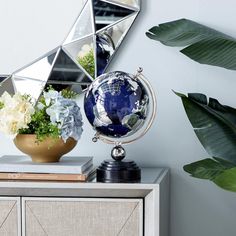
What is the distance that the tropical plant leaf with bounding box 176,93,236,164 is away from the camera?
211 cm

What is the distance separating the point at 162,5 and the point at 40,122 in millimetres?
716

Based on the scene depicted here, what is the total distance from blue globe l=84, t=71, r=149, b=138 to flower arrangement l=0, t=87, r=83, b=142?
7 cm

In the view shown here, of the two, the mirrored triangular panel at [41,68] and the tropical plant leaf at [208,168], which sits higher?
the mirrored triangular panel at [41,68]

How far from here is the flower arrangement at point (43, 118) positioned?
1972 mm

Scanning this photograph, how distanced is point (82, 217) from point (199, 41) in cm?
76

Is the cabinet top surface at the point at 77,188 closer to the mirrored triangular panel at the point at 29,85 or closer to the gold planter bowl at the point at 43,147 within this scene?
the gold planter bowl at the point at 43,147

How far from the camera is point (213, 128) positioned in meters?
2.13

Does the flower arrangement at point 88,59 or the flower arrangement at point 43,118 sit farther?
the flower arrangement at point 88,59

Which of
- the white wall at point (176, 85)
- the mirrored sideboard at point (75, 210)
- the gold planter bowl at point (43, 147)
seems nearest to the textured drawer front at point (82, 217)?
the mirrored sideboard at point (75, 210)

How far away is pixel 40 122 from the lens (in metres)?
A: 2.01

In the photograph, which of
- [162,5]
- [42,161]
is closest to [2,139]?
[42,161]

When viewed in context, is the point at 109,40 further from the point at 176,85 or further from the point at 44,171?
the point at 44,171

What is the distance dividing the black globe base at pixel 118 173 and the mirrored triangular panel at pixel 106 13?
0.64 meters

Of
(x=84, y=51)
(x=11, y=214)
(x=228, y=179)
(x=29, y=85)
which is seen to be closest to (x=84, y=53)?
(x=84, y=51)
